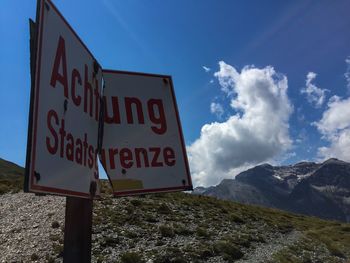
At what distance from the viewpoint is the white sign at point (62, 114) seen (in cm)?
196

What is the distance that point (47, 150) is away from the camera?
202cm

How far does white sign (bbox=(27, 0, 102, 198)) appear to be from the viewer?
1.96 m

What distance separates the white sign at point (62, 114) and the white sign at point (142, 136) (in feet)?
0.84

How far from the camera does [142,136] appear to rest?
329 cm

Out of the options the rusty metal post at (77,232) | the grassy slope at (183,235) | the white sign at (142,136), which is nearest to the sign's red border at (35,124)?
the rusty metal post at (77,232)

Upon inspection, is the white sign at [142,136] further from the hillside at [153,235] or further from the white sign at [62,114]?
the hillside at [153,235]

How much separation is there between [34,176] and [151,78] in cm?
189

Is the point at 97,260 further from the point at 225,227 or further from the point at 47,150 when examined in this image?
the point at 47,150

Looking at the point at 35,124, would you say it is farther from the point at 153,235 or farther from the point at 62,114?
the point at 153,235

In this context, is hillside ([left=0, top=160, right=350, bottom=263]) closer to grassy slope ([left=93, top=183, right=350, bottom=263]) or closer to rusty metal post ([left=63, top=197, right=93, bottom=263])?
grassy slope ([left=93, top=183, right=350, bottom=263])

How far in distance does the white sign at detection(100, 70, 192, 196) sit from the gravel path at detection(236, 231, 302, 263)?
20.9 m

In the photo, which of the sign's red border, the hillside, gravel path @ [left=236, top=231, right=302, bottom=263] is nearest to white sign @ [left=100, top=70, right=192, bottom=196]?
the sign's red border

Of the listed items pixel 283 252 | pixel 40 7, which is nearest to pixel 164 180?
pixel 40 7

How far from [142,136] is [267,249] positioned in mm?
26289
